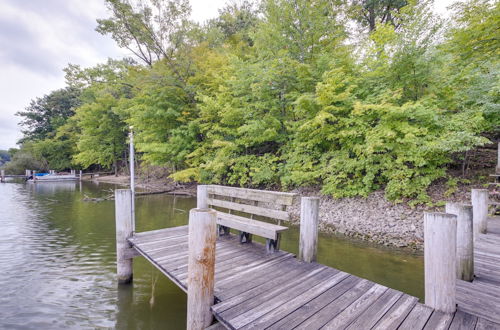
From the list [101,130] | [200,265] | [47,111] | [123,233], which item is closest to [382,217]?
[200,265]

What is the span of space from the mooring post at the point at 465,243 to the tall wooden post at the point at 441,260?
0.89 meters

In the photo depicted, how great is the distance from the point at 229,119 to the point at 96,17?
14.9m

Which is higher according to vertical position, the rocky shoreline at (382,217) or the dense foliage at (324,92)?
the dense foliage at (324,92)

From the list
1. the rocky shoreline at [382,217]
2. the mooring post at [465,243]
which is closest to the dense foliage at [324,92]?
the rocky shoreline at [382,217]

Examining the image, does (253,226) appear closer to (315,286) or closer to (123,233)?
(315,286)

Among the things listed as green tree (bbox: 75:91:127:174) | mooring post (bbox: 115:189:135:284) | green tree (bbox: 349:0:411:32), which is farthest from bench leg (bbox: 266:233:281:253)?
green tree (bbox: 75:91:127:174)

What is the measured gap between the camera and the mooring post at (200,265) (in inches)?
89.9

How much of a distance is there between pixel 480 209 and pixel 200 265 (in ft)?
17.6

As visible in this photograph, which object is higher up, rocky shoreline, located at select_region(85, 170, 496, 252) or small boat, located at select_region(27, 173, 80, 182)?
small boat, located at select_region(27, 173, 80, 182)

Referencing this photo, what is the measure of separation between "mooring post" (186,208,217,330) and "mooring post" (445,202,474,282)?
2992 mm

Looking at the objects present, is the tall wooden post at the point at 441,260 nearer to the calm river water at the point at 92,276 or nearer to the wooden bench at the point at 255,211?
the wooden bench at the point at 255,211

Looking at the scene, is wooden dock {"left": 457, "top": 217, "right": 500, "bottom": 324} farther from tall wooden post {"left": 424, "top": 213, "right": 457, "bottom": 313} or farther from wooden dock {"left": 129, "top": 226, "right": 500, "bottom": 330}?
tall wooden post {"left": 424, "top": 213, "right": 457, "bottom": 313}

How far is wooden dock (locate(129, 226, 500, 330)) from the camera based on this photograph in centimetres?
211

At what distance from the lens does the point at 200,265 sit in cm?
229
